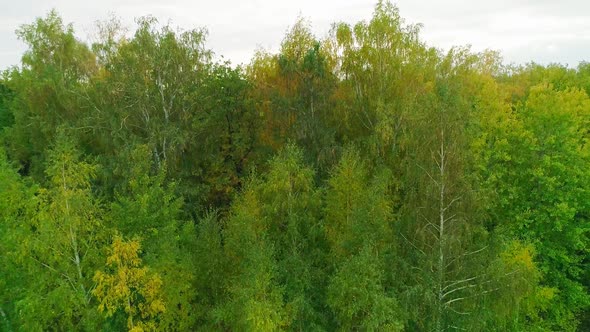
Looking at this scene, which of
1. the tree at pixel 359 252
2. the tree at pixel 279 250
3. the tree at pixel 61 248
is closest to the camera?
the tree at pixel 359 252

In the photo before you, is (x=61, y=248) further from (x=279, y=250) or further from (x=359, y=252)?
(x=359, y=252)

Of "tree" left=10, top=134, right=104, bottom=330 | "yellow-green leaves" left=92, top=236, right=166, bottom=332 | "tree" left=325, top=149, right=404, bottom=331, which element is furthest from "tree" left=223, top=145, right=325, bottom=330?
"tree" left=10, top=134, right=104, bottom=330

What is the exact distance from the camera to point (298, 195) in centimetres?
1584

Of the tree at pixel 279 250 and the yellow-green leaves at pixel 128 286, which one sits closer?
the yellow-green leaves at pixel 128 286

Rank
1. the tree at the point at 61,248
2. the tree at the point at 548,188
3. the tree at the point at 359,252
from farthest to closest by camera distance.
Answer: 1. the tree at the point at 548,188
2. the tree at the point at 61,248
3. the tree at the point at 359,252

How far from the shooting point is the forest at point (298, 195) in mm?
14273

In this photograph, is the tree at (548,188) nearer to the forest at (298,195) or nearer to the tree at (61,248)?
the forest at (298,195)

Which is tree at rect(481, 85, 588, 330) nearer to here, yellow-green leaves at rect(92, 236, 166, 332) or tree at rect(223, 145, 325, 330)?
tree at rect(223, 145, 325, 330)

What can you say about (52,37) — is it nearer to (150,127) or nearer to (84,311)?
(150,127)

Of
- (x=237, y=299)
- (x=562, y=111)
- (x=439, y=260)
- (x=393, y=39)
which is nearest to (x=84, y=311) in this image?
(x=237, y=299)

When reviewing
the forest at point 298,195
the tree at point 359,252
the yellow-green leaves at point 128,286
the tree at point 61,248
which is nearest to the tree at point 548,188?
the forest at point 298,195

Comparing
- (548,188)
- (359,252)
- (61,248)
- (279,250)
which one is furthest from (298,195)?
(548,188)

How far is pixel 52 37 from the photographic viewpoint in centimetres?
3105

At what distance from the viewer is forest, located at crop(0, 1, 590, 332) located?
562 inches
